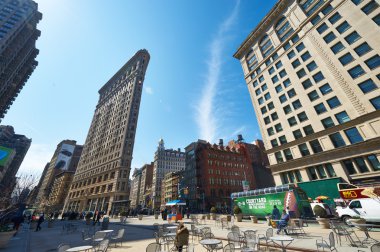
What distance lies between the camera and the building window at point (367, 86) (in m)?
25.4

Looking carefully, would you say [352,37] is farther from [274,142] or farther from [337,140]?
[274,142]

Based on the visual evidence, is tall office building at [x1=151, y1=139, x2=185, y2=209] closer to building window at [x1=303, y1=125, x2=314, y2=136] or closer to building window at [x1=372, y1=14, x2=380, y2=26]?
building window at [x1=303, y1=125, x2=314, y2=136]

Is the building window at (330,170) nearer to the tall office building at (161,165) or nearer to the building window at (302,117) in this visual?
the building window at (302,117)

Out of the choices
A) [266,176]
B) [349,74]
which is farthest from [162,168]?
[349,74]

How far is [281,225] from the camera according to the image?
1268 cm

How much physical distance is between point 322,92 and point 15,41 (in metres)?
114

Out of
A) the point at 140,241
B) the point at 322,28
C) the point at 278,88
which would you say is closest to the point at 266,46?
the point at 322,28

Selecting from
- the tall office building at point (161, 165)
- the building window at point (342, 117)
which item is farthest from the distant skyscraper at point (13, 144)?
the building window at point (342, 117)

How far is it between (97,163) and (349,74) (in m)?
86.5

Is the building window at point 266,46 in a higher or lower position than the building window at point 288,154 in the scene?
higher

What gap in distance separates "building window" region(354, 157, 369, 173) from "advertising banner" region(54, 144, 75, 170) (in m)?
173

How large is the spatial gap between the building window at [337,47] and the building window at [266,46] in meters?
15.6

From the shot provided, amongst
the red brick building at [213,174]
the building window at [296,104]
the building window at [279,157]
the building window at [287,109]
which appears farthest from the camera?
the red brick building at [213,174]

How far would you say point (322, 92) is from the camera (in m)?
31.4
